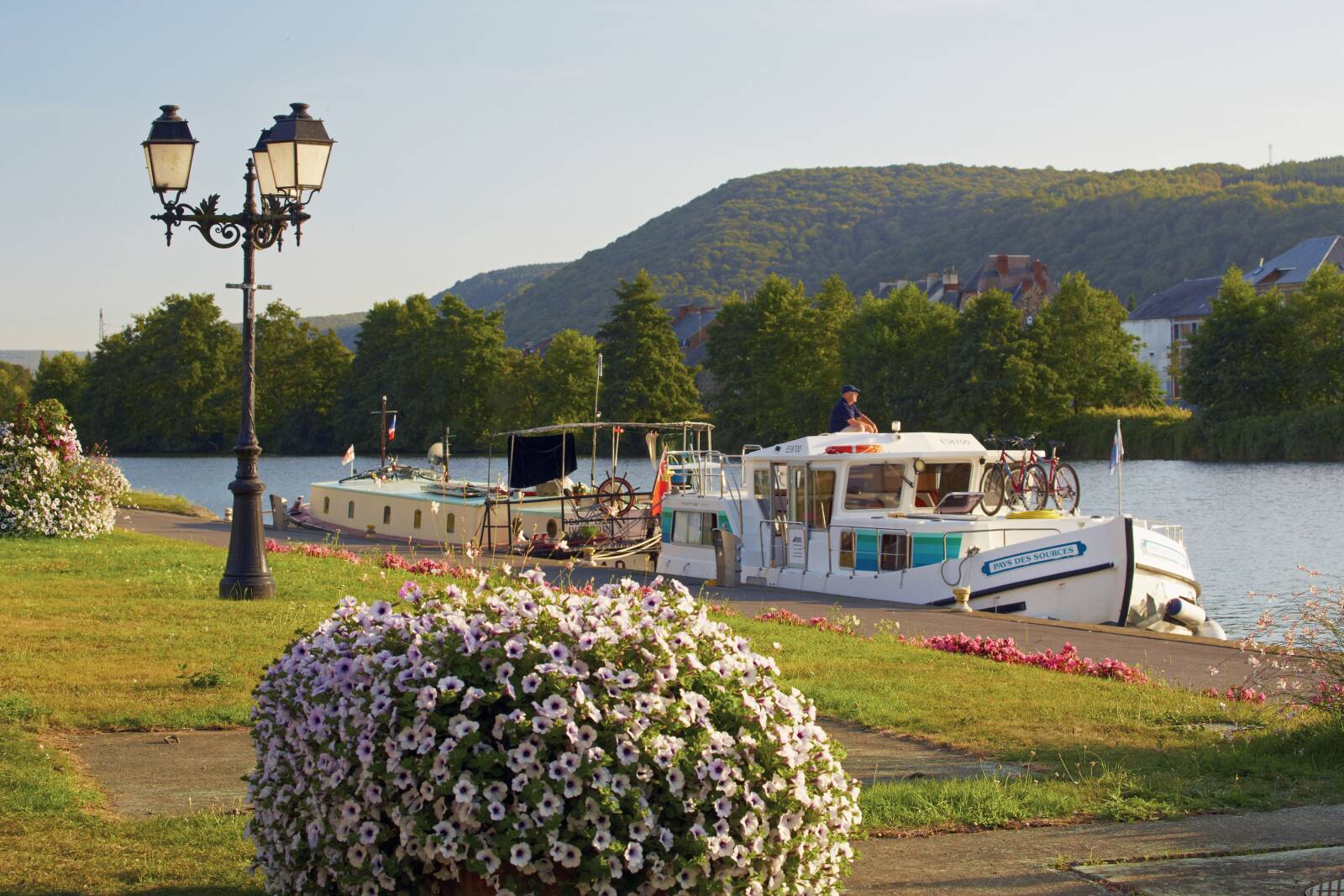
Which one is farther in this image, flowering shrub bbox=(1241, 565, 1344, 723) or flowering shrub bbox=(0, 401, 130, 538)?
flowering shrub bbox=(0, 401, 130, 538)

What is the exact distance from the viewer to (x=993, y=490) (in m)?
24.0

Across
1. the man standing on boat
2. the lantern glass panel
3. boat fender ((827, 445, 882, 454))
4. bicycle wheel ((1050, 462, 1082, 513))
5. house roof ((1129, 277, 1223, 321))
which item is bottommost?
bicycle wheel ((1050, 462, 1082, 513))

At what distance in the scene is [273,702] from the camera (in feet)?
16.9

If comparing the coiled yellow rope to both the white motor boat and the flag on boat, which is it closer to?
the white motor boat

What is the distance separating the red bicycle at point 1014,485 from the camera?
23.9 meters

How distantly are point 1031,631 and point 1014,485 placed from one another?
7361 millimetres

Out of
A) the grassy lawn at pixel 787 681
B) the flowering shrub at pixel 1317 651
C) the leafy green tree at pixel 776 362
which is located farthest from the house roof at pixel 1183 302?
the flowering shrub at pixel 1317 651

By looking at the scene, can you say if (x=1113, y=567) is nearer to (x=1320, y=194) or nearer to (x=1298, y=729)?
(x=1298, y=729)

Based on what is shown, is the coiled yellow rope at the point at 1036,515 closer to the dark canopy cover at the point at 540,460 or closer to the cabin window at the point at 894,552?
the cabin window at the point at 894,552

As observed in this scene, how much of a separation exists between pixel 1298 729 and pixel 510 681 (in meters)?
6.15

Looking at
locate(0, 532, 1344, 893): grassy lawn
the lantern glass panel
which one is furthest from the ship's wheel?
the lantern glass panel

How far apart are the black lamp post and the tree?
3419 inches

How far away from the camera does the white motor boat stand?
2122cm

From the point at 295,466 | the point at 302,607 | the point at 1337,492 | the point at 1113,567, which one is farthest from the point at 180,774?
the point at 295,466
